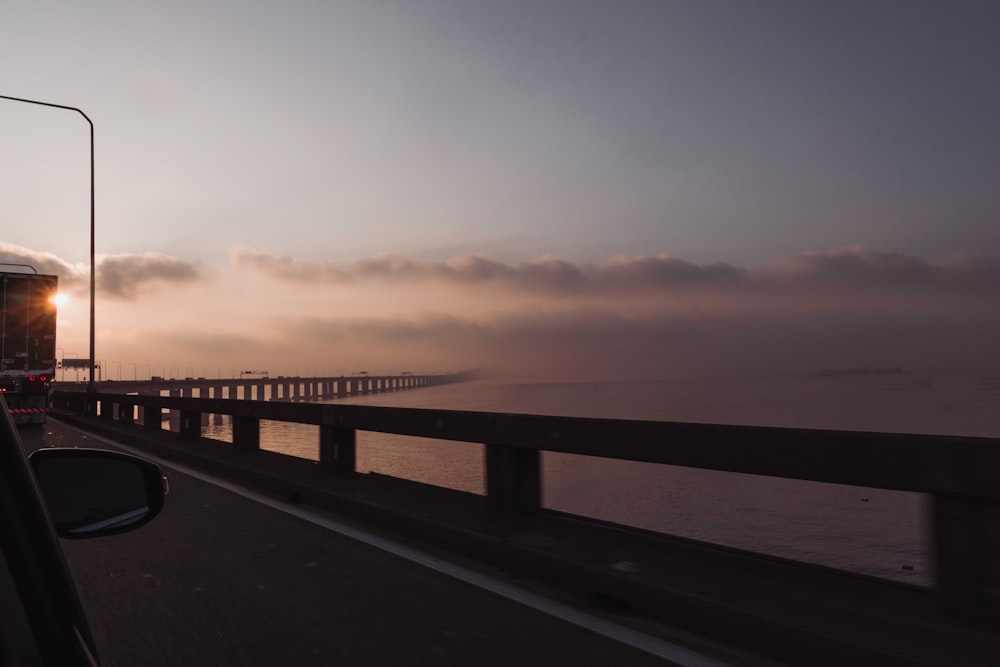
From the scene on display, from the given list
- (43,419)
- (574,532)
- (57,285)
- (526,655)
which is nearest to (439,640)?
(526,655)

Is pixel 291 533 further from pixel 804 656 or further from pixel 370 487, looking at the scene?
pixel 804 656

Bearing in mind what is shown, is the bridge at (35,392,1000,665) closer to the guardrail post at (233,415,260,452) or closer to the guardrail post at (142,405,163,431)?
the guardrail post at (233,415,260,452)

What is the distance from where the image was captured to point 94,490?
6.64 ft

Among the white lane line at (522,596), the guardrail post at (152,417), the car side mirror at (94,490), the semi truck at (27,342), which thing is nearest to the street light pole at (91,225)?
the semi truck at (27,342)

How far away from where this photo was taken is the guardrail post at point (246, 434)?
1151 centimetres

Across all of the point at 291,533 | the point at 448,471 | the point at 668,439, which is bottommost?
the point at 448,471

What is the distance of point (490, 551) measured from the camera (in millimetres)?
5699

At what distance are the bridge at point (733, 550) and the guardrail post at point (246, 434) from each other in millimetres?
4178

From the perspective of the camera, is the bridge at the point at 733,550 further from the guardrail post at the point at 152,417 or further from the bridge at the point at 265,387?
the bridge at the point at 265,387

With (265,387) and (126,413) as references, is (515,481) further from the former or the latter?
(265,387)

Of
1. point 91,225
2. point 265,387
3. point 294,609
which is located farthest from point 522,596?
point 265,387

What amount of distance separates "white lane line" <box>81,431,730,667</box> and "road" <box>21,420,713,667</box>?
88 millimetres

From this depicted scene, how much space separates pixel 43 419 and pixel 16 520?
21.7m

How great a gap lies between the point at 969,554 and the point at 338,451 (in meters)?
6.93
